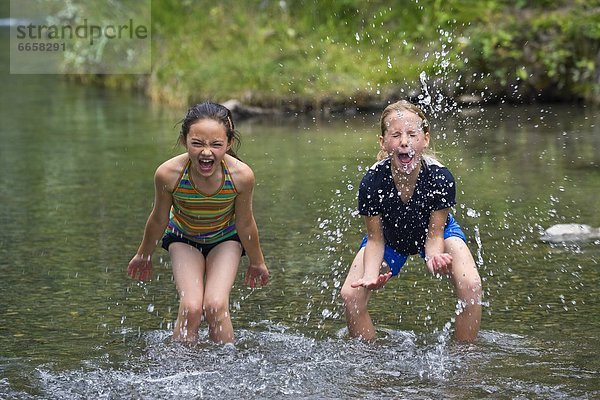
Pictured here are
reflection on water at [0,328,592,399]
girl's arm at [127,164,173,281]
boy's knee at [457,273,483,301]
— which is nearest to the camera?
reflection on water at [0,328,592,399]

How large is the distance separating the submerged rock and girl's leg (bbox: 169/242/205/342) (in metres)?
2.82

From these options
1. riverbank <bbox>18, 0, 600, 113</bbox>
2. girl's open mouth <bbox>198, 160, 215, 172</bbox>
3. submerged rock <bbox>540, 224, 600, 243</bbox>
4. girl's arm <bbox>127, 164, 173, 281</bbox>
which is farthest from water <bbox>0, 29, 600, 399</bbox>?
riverbank <bbox>18, 0, 600, 113</bbox>

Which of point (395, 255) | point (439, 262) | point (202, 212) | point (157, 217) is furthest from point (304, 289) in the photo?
point (439, 262)

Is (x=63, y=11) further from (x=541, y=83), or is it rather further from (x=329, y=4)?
(x=541, y=83)

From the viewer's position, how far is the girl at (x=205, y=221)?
525 cm

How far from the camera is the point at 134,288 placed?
21.4ft

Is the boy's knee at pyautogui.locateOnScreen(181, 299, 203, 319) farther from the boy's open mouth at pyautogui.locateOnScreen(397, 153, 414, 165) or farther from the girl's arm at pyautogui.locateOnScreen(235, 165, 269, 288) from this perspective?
the boy's open mouth at pyautogui.locateOnScreen(397, 153, 414, 165)

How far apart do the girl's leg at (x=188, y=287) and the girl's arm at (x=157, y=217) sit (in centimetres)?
12

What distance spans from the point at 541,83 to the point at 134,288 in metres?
8.92

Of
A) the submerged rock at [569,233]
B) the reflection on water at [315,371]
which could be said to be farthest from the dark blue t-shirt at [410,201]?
the submerged rock at [569,233]

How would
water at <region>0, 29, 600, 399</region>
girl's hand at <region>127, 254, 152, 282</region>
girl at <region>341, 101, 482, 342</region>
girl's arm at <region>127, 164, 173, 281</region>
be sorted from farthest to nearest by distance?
girl's hand at <region>127, 254, 152, 282</region> → girl's arm at <region>127, 164, 173, 281</region> → girl at <region>341, 101, 482, 342</region> → water at <region>0, 29, 600, 399</region>

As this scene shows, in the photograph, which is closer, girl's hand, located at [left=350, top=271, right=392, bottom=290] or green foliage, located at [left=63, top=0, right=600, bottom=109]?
girl's hand, located at [left=350, top=271, right=392, bottom=290]

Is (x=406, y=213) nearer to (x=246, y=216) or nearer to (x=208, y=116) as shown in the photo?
(x=246, y=216)

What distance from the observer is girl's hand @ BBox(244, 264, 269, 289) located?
550 centimetres
